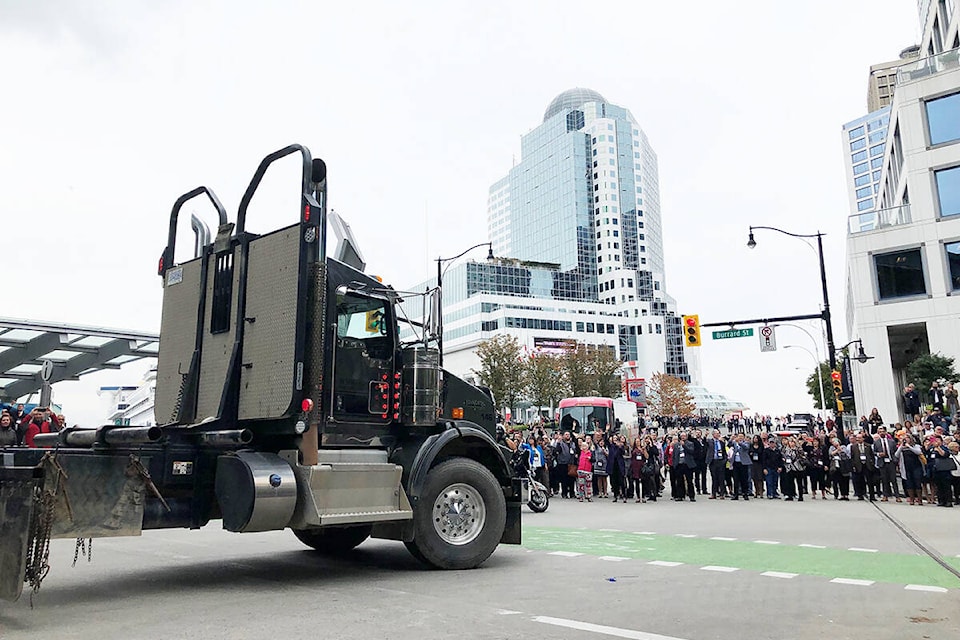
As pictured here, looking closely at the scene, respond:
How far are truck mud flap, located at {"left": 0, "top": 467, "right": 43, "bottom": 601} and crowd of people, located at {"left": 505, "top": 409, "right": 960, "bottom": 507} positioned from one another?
13.3 meters

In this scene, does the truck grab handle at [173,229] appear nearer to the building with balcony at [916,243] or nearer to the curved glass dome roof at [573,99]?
the building with balcony at [916,243]

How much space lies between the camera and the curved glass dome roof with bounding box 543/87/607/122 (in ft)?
524

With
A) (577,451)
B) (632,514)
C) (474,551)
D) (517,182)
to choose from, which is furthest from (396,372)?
(517,182)

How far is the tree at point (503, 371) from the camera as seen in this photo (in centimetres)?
6216

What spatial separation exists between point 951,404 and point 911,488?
31.0 feet

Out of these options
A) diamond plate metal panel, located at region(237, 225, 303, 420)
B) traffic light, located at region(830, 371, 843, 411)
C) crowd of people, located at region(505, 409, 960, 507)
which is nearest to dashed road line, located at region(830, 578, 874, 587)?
diamond plate metal panel, located at region(237, 225, 303, 420)

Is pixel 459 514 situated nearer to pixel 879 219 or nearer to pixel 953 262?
pixel 953 262

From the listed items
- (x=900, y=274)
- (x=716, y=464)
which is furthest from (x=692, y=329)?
(x=900, y=274)

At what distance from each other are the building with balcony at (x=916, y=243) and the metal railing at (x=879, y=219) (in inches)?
1.7

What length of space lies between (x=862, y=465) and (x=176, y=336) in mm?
17284

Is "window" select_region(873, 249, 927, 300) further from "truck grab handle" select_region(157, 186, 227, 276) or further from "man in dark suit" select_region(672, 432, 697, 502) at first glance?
"truck grab handle" select_region(157, 186, 227, 276)

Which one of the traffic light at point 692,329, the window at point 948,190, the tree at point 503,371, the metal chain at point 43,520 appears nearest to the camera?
the metal chain at point 43,520

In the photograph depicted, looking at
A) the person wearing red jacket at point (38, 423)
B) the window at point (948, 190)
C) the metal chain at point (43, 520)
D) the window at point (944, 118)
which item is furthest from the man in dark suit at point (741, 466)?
the window at point (944, 118)

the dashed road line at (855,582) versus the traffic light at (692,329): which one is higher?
the traffic light at (692,329)
